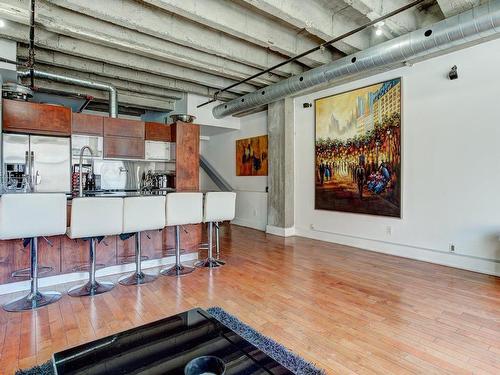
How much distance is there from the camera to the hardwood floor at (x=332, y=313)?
209 cm

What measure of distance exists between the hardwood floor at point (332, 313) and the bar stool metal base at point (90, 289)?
0.38 ft

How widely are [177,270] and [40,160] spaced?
9.88ft

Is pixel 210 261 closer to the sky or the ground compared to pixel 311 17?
closer to the ground

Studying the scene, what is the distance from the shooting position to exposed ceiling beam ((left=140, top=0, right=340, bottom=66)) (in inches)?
132

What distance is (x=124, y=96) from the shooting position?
22.4 feet

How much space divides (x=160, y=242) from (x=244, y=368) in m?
3.22

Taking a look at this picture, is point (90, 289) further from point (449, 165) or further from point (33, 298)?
point (449, 165)

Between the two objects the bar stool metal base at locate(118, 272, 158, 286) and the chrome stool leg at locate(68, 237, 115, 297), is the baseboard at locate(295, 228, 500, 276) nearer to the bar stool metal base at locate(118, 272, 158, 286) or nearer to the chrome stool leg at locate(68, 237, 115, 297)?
the bar stool metal base at locate(118, 272, 158, 286)

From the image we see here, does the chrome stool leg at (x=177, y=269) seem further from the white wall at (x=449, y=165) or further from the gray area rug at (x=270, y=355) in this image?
the white wall at (x=449, y=165)

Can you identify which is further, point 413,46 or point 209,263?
point 209,263

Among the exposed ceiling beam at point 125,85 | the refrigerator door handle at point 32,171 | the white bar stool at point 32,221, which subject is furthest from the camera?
the exposed ceiling beam at point 125,85

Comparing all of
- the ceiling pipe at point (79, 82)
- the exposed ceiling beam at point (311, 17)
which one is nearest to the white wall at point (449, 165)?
the exposed ceiling beam at point (311, 17)

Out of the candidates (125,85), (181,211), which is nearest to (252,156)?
(125,85)

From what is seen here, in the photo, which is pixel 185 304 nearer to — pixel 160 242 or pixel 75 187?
pixel 160 242
